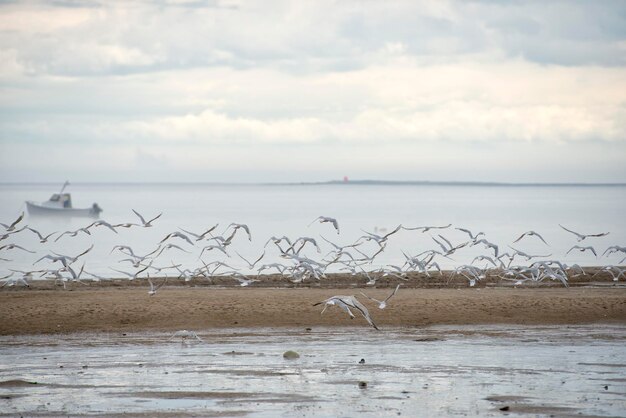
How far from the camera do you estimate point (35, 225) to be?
87.5 metres

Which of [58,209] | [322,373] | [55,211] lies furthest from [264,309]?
[55,211]

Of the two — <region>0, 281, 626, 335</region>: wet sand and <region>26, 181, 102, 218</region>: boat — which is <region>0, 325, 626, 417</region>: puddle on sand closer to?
<region>0, 281, 626, 335</region>: wet sand

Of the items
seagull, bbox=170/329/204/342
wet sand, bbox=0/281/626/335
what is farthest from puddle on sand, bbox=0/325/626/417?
wet sand, bbox=0/281/626/335

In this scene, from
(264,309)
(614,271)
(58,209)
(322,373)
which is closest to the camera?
(322,373)

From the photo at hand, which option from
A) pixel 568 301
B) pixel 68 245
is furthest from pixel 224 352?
pixel 68 245

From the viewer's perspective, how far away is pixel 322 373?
16.3 metres

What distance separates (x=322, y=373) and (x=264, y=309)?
7.25 metres

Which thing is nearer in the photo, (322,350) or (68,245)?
(322,350)

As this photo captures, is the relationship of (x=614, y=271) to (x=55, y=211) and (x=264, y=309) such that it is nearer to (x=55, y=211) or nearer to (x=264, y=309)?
(x=264, y=309)

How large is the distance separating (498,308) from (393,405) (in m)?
10.6

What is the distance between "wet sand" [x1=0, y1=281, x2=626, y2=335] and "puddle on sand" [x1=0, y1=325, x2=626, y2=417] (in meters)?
0.95

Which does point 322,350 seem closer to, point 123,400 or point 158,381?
point 158,381

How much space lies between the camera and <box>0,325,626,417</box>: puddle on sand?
13.9 m

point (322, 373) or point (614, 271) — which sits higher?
point (614, 271)
